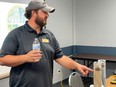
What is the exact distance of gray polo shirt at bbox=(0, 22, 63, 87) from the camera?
188cm

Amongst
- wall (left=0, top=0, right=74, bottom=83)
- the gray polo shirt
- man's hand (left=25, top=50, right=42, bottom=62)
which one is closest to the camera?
man's hand (left=25, top=50, right=42, bottom=62)

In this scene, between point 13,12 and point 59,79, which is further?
point 59,79

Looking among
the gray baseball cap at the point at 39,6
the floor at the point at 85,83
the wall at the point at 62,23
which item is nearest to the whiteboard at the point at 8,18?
the wall at the point at 62,23

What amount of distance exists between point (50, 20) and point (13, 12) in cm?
144

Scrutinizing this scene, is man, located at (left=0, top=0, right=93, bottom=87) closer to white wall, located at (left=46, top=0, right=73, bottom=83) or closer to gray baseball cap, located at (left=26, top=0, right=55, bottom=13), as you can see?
gray baseball cap, located at (left=26, top=0, right=55, bottom=13)

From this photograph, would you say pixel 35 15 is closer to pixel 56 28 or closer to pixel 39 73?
pixel 39 73

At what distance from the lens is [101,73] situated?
5.29 ft

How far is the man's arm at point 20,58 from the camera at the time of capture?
1.72 metres

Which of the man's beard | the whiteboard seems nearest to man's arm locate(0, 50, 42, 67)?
the man's beard

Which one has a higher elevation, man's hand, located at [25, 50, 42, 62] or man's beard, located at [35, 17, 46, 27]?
man's beard, located at [35, 17, 46, 27]

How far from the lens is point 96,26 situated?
5.48 meters

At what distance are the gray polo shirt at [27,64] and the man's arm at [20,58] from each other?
5 cm

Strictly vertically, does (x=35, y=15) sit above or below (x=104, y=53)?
above

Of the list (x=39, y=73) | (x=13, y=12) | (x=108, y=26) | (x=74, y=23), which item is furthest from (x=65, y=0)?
(x=39, y=73)
